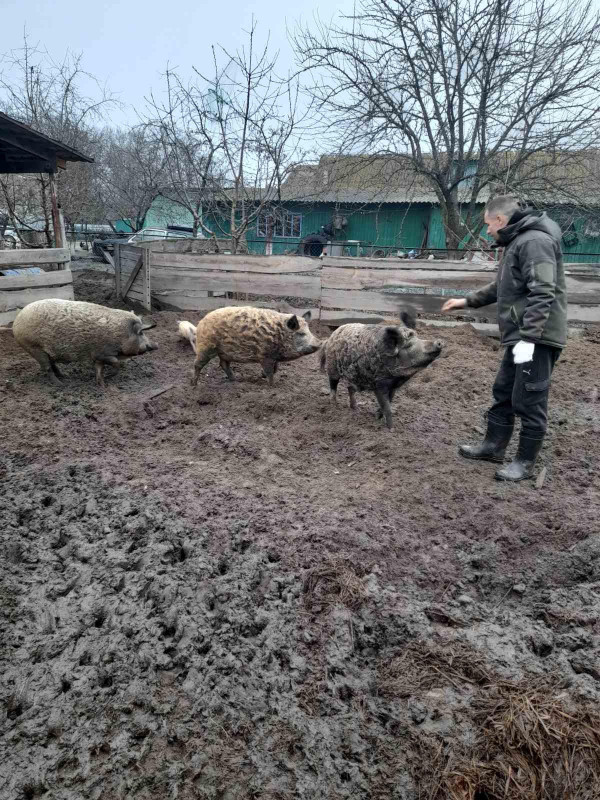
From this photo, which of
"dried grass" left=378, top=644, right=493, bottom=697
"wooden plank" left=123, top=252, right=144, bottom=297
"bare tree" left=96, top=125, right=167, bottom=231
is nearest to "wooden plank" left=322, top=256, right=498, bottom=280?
"wooden plank" left=123, top=252, right=144, bottom=297

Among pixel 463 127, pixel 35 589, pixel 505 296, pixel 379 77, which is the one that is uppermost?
pixel 379 77

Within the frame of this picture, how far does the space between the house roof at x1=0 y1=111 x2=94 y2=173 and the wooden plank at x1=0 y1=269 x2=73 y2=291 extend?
2.10 meters

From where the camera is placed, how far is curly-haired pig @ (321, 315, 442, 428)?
4.66 metres

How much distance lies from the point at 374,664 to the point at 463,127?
1360 cm

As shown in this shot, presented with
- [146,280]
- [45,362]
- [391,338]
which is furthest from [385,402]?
[146,280]

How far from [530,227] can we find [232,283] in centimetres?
642

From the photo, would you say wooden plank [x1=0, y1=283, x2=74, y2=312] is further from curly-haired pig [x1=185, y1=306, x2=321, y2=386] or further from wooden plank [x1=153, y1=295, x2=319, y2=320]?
curly-haired pig [x1=185, y1=306, x2=321, y2=386]

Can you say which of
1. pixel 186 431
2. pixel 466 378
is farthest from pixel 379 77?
pixel 186 431

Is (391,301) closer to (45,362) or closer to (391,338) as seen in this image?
(391,338)

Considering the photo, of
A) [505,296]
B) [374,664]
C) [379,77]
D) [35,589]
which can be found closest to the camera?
[374,664]

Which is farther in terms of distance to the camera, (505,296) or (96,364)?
(96,364)

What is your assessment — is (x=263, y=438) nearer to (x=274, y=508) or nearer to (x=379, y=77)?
(x=274, y=508)

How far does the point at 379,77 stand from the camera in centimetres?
1255

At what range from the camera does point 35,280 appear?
867cm
